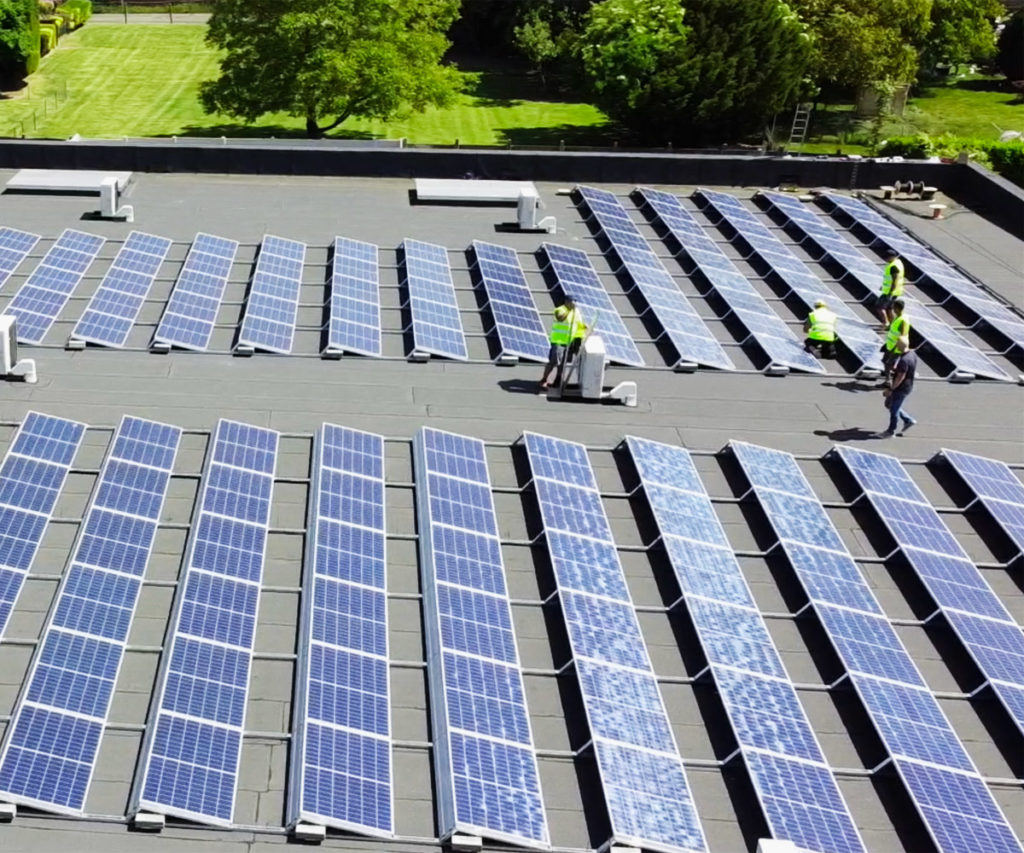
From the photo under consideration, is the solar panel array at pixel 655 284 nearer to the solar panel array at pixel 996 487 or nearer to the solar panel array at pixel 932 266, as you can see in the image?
the solar panel array at pixel 996 487

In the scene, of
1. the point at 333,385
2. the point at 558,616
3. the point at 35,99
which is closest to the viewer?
the point at 558,616

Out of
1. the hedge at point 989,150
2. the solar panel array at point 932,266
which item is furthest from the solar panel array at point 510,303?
the hedge at point 989,150

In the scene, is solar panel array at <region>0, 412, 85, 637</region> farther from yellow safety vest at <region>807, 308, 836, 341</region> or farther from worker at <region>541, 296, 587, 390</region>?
yellow safety vest at <region>807, 308, 836, 341</region>

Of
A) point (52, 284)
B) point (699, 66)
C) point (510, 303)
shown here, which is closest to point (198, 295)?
point (52, 284)

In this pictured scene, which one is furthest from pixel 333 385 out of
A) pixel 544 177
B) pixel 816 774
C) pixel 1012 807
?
pixel 544 177

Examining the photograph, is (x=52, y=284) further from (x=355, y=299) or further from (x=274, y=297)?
(x=355, y=299)

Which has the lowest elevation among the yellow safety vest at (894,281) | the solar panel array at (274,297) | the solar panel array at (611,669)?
the solar panel array at (274,297)

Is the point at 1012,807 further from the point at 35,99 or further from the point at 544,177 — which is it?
the point at 35,99

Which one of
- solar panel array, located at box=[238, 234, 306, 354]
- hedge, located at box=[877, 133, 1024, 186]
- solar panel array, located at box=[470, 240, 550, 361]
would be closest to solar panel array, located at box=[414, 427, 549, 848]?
solar panel array, located at box=[470, 240, 550, 361]
